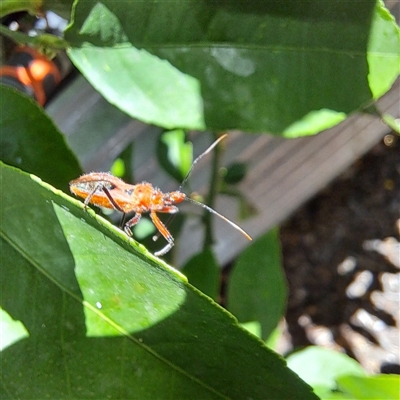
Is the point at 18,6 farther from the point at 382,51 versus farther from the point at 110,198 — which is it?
the point at 382,51

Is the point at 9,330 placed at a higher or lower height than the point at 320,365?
higher

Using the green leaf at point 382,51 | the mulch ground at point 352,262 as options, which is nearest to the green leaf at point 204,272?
the green leaf at point 382,51

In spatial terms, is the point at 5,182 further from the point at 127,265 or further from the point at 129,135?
the point at 129,135

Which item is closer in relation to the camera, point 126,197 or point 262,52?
point 262,52

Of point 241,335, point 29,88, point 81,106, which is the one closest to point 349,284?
point 81,106

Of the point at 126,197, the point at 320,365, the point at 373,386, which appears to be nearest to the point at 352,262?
the point at 320,365

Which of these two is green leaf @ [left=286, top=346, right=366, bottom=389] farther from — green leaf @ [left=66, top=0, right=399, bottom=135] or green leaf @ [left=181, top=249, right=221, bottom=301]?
green leaf @ [left=66, top=0, right=399, bottom=135]
